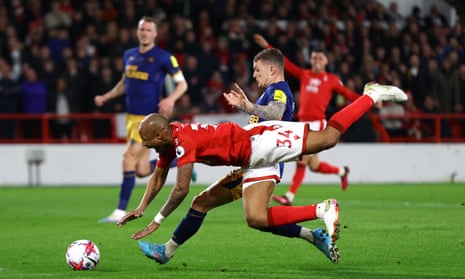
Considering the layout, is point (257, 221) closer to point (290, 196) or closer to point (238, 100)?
point (238, 100)

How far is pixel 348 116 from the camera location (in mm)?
8352

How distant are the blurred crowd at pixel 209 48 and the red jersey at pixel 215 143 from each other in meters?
12.8

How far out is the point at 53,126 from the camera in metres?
21.8

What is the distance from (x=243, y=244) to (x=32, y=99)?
39.5 ft

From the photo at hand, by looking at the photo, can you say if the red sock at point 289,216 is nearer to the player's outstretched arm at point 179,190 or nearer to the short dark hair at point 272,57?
the player's outstretched arm at point 179,190

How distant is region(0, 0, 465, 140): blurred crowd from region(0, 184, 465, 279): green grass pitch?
5107mm

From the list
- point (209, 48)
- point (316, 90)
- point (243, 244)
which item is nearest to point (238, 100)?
point (243, 244)

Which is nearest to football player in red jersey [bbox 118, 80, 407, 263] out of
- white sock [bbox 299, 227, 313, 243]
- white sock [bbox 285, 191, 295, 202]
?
white sock [bbox 299, 227, 313, 243]

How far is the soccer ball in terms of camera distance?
27.5 ft

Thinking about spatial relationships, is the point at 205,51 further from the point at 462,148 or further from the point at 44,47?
the point at 462,148

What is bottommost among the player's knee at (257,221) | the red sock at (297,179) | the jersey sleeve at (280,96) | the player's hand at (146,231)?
the red sock at (297,179)

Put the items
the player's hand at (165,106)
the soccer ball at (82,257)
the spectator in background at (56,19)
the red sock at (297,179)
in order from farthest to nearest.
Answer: the spectator in background at (56,19) → the red sock at (297,179) → the player's hand at (165,106) → the soccer ball at (82,257)

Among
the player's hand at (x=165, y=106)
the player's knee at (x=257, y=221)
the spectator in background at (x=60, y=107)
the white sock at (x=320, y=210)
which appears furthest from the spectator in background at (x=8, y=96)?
the white sock at (x=320, y=210)

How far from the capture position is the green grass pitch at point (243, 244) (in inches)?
325
